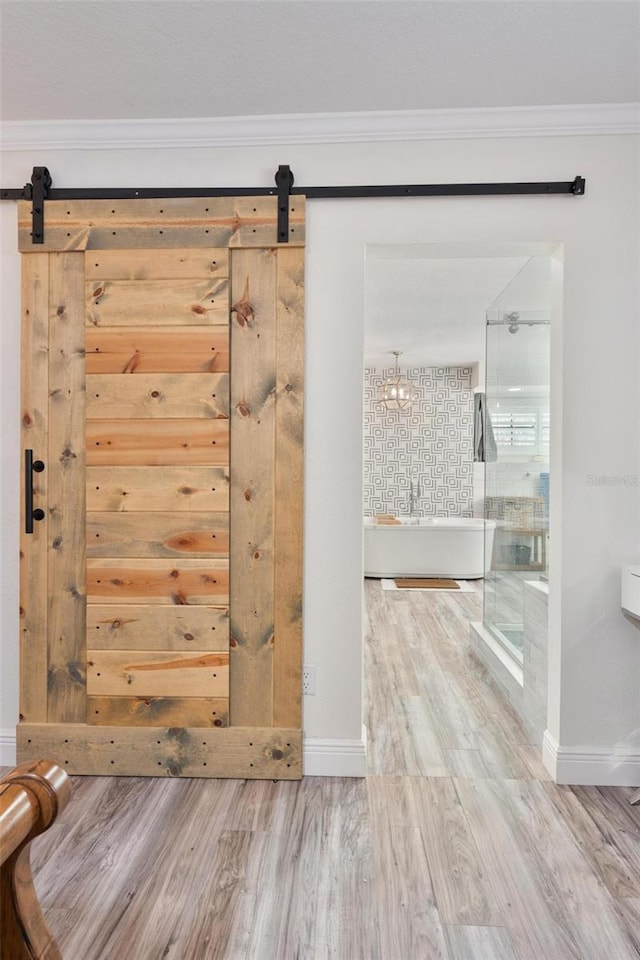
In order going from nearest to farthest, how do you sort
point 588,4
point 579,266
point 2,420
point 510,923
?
point 510,923 → point 588,4 → point 579,266 → point 2,420

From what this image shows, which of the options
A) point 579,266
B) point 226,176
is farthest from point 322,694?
point 226,176

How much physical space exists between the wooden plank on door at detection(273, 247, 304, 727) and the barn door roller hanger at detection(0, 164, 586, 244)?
24 cm

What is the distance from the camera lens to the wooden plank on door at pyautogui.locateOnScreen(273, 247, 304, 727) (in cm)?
247

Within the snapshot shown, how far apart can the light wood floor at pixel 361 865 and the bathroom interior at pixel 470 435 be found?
0.64m

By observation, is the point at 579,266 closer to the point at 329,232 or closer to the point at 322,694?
the point at 329,232

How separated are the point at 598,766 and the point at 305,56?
9.47 ft

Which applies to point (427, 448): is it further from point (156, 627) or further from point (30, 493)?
point (30, 493)

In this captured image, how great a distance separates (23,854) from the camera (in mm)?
851

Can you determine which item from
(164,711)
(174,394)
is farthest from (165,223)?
(164,711)

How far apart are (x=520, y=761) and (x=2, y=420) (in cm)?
269

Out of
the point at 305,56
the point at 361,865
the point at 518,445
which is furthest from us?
the point at 518,445

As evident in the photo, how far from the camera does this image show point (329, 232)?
2.50m

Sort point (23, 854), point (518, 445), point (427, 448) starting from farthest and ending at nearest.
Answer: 1. point (427, 448)
2. point (518, 445)
3. point (23, 854)

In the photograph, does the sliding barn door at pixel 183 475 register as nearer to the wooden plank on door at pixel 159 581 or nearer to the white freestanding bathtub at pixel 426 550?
the wooden plank on door at pixel 159 581
